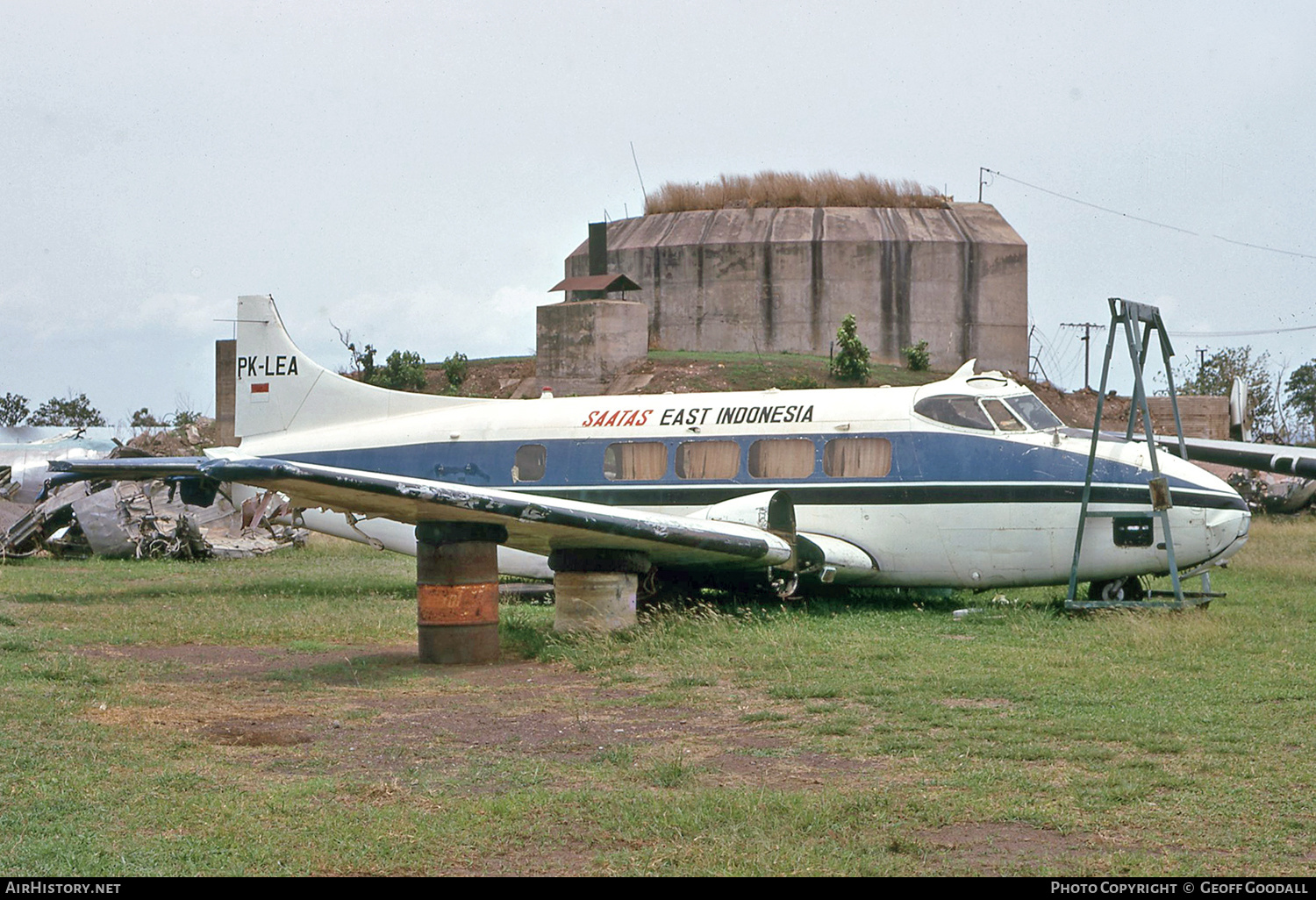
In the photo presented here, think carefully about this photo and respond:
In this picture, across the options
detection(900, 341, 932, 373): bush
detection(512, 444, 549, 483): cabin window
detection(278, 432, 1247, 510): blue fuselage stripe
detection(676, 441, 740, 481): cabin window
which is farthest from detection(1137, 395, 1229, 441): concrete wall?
detection(512, 444, 549, 483): cabin window

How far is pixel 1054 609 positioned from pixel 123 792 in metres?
10.5

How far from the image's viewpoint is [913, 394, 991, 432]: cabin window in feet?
50.3

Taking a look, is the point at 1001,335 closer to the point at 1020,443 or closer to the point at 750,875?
the point at 1020,443

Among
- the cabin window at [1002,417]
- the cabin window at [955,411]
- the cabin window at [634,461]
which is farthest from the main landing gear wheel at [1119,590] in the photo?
the cabin window at [634,461]

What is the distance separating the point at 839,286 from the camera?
51.3 meters

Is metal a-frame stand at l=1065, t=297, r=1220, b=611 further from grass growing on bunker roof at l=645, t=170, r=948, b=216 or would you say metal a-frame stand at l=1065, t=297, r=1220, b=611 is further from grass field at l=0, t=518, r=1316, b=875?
grass growing on bunker roof at l=645, t=170, r=948, b=216

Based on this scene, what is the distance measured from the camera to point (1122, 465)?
14648 mm

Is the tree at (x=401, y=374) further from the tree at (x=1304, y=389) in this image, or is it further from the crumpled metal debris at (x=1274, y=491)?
the tree at (x=1304, y=389)

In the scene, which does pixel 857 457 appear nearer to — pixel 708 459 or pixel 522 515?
pixel 708 459

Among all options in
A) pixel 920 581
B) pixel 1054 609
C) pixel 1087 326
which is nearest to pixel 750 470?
pixel 920 581

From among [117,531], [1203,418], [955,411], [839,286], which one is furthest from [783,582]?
[839,286]

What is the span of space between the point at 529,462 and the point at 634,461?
1567mm

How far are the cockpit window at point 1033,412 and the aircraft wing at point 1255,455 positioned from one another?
5618 millimetres

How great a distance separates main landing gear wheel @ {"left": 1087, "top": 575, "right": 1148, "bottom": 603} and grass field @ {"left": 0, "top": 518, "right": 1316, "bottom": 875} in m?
0.90
